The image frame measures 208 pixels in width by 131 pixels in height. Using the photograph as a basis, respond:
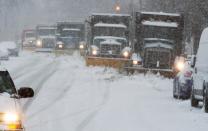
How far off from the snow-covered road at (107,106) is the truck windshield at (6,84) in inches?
152

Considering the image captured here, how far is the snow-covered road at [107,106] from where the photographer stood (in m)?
13.4

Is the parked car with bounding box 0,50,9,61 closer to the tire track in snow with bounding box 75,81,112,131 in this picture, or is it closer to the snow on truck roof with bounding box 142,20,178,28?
the snow on truck roof with bounding box 142,20,178,28

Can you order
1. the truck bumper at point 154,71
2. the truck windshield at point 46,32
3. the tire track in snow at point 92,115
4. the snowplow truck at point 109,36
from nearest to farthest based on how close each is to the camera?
the tire track in snow at point 92,115 < the truck bumper at point 154,71 < the snowplow truck at point 109,36 < the truck windshield at point 46,32

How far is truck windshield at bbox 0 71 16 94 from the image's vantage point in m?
8.54

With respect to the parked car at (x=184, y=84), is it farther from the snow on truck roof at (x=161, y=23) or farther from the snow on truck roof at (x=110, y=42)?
the snow on truck roof at (x=110, y=42)

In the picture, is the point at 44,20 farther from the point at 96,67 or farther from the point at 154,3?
the point at 96,67

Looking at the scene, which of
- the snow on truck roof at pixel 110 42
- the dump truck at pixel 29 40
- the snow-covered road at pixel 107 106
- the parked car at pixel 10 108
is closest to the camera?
the parked car at pixel 10 108

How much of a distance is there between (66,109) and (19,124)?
29.0ft

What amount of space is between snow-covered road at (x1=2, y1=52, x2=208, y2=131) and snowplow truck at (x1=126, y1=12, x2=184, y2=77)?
191 centimetres

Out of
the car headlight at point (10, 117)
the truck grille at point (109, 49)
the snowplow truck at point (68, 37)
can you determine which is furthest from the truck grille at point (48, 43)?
the car headlight at point (10, 117)

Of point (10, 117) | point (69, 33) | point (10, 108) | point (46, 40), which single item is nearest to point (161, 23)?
point (69, 33)

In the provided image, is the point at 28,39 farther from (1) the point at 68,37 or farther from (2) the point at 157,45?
(2) the point at 157,45

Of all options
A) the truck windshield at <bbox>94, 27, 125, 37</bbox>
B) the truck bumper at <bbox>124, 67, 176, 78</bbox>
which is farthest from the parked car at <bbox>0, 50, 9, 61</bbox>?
the truck bumper at <bbox>124, 67, 176, 78</bbox>

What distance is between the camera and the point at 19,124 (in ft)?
24.7
